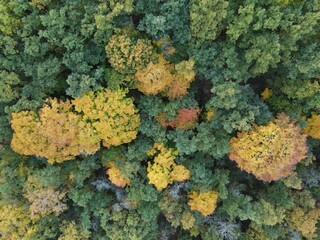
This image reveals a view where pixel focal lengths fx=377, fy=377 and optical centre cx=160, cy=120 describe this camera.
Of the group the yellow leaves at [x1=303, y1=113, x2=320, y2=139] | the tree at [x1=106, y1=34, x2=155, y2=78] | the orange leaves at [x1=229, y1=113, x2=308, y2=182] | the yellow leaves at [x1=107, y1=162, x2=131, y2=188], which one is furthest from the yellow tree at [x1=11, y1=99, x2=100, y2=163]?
the yellow leaves at [x1=303, y1=113, x2=320, y2=139]

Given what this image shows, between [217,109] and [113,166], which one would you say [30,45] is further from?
[217,109]

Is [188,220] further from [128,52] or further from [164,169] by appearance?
[128,52]

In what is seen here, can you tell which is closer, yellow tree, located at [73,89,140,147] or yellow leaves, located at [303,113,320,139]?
yellow tree, located at [73,89,140,147]

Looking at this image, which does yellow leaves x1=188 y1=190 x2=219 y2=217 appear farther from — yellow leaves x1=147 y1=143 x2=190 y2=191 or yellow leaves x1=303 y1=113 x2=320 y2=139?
yellow leaves x1=303 y1=113 x2=320 y2=139

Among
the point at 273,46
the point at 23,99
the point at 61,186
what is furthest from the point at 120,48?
the point at 61,186

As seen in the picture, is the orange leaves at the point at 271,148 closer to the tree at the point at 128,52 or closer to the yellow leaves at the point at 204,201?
the yellow leaves at the point at 204,201

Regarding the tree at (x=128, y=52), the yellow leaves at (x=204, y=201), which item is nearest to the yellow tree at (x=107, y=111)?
the tree at (x=128, y=52)
